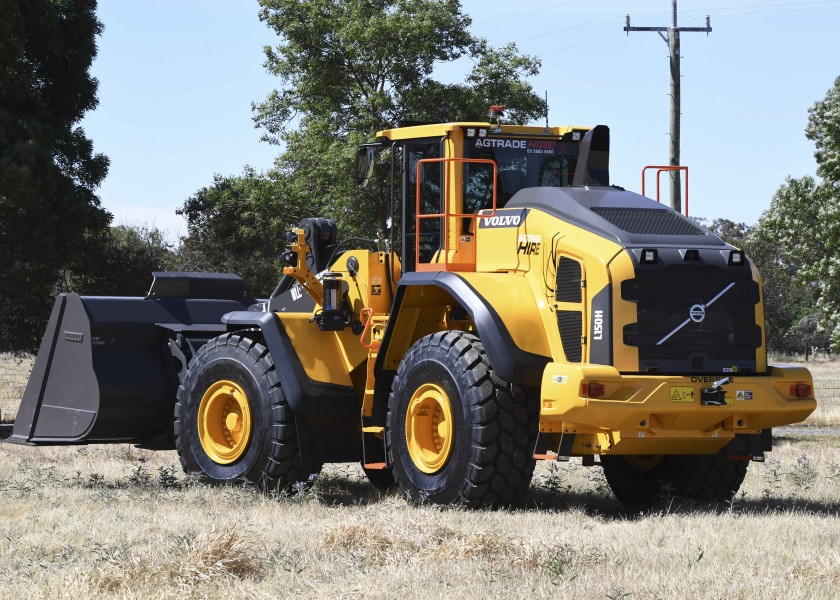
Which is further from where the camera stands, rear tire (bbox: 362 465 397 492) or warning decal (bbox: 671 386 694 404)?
rear tire (bbox: 362 465 397 492)

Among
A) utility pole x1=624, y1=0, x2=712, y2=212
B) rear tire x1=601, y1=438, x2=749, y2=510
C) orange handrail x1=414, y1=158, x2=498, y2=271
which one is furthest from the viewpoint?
utility pole x1=624, y1=0, x2=712, y2=212

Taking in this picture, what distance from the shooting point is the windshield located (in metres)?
12.0

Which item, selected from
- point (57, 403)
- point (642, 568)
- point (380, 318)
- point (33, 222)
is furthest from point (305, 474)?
point (33, 222)

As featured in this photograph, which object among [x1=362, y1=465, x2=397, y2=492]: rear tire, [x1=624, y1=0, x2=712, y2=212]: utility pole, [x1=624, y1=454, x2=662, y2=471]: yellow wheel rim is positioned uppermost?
[x1=624, y1=0, x2=712, y2=212]: utility pole

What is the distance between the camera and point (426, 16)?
32.5 meters

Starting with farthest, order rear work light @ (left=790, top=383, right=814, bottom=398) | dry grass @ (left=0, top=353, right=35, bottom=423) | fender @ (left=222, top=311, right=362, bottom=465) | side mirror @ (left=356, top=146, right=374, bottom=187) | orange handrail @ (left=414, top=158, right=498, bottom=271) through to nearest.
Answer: dry grass @ (left=0, top=353, right=35, bottom=423), side mirror @ (left=356, top=146, right=374, bottom=187), fender @ (left=222, top=311, right=362, bottom=465), orange handrail @ (left=414, top=158, right=498, bottom=271), rear work light @ (left=790, top=383, right=814, bottom=398)

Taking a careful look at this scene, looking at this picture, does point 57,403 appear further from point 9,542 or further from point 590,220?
point 590,220

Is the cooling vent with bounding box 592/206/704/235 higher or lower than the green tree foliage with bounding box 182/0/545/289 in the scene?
lower

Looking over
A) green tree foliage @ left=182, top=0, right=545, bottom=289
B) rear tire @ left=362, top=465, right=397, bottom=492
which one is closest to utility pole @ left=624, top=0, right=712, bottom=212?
green tree foliage @ left=182, top=0, right=545, bottom=289

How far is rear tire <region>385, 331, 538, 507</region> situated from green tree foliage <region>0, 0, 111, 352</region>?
16.1 meters

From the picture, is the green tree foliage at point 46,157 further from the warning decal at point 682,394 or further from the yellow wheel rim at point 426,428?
the warning decal at point 682,394

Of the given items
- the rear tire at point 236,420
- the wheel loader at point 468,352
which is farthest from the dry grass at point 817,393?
the rear tire at point 236,420

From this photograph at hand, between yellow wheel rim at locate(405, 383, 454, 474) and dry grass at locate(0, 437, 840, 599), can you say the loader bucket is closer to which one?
dry grass at locate(0, 437, 840, 599)

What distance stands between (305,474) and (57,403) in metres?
3.07
